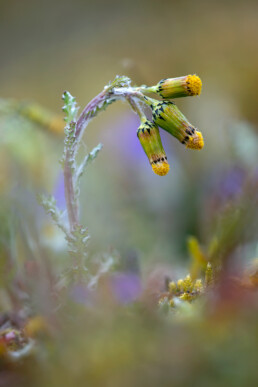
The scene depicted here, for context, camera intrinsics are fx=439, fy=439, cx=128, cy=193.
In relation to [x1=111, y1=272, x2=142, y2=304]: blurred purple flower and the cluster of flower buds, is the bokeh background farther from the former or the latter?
the cluster of flower buds

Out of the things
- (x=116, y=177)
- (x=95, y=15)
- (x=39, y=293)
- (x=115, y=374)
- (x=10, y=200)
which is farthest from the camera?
(x=95, y=15)

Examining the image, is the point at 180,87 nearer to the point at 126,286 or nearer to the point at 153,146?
the point at 153,146

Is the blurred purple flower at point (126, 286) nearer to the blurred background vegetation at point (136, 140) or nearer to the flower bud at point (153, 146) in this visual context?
the blurred background vegetation at point (136, 140)

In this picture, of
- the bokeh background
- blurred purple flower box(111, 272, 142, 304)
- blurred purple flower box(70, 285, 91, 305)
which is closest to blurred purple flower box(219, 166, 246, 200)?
the bokeh background

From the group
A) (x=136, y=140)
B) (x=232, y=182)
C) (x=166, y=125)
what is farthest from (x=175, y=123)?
(x=136, y=140)

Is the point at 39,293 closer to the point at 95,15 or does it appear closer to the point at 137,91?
the point at 137,91

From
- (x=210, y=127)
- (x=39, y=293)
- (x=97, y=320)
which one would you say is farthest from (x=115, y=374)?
(x=210, y=127)

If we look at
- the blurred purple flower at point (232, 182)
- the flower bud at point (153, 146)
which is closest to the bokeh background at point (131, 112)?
the blurred purple flower at point (232, 182)
